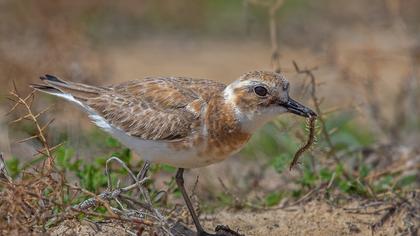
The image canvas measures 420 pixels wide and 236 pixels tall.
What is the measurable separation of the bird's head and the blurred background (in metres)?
0.89

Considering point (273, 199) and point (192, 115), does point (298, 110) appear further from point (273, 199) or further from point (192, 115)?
point (273, 199)

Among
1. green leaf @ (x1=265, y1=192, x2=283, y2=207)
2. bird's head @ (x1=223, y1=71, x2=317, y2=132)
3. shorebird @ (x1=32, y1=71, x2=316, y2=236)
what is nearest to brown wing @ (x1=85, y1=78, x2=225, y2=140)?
shorebird @ (x1=32, y1=71, x2=316, y2=236)

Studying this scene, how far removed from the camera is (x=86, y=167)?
6.36 m

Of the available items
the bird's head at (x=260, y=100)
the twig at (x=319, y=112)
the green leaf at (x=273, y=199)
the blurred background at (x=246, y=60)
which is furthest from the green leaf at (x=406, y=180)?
the bird's head at (x=260, y=100)

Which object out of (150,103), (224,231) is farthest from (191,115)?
(224,231)

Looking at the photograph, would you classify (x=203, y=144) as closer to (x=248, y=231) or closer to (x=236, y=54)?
(x=248, y=231)

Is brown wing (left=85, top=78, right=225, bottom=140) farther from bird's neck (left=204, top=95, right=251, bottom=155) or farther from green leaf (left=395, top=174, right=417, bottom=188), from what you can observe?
green leaf (left=395, top=174, right=417, bottom=188)

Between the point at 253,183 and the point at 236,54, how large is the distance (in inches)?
230

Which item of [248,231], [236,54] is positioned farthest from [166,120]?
[236,54]

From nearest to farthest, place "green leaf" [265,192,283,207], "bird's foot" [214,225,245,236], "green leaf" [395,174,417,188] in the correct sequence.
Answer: "bird's foot" [214,225,245,236] < "green leaf" [265,192,283,207] < "green leaf" [395,174,417,188]

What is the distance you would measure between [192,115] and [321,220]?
1340 mm

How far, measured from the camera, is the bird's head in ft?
17.5

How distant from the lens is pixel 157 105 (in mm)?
5738

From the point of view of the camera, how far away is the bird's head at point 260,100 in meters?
5.33
